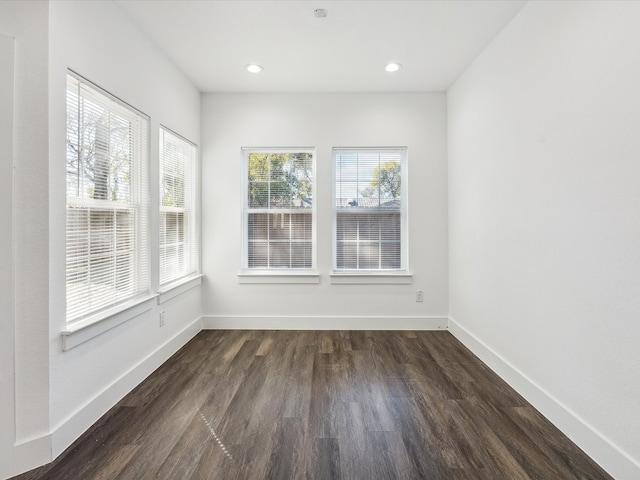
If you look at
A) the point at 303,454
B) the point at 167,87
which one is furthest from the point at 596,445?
the point at 167,87

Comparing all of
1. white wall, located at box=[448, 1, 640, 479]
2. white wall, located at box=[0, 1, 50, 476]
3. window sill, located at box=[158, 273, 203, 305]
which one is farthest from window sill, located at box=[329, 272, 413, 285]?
white wall, located at box=[0, 1, 50, 476]

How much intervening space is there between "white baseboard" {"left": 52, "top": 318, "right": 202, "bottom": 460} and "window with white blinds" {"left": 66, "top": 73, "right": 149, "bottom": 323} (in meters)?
0.54

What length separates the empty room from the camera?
1.51 metres

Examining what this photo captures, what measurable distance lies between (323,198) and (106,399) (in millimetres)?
2615

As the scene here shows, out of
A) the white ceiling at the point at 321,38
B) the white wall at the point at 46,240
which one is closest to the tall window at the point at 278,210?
the white ceiling at the point at 321,38

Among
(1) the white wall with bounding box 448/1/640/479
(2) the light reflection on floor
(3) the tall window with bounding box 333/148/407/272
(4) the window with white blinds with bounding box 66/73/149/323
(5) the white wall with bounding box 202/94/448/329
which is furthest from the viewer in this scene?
(3) the tall window with bounding box 333/148/407/272

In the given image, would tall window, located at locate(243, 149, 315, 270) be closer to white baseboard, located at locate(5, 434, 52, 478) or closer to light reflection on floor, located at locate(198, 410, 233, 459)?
light reflection on floor, located at locate(198, 410, 233, 459)

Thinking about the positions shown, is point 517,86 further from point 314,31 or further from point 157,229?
point 157,229

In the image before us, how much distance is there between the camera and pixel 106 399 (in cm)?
196

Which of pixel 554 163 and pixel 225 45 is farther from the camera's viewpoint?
pixel 225 45

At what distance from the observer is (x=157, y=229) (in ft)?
8.52

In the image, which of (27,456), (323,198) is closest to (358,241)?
(323,198)

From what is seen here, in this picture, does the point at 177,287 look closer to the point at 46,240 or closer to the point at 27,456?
the point at 46,240

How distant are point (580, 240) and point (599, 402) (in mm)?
850
